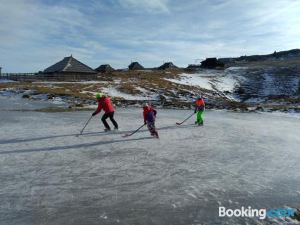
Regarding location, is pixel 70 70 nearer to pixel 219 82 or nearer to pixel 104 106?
pixel 219 82

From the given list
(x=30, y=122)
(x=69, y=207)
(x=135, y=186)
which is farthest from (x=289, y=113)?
(x=69, y=207)

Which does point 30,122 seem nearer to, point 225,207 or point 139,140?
point 139,140

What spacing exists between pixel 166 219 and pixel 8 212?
8.91 ft

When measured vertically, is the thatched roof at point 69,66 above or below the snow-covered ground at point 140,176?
above

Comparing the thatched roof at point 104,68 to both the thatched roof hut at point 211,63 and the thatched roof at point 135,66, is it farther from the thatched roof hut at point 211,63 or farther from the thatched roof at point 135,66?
the thatched roof hut at point 211,63

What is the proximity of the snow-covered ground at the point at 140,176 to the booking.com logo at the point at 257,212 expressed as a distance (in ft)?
0.48

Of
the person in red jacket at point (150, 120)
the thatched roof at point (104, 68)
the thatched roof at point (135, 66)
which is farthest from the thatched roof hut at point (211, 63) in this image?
the person in red jacket at point (150, 120)

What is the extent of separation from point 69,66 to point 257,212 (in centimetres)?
4964

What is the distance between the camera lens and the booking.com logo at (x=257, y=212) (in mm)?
6133

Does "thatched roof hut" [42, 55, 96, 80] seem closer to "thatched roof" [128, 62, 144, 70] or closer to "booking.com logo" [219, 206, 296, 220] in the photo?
"thatched roof" [128, 62, 144, 70]

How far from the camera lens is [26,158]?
952 cm

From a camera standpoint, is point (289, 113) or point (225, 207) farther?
point (289, 113)

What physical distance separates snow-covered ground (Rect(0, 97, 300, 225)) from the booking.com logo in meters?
0.15

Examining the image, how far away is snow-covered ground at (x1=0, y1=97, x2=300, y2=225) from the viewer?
20.0ft
